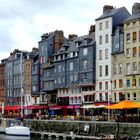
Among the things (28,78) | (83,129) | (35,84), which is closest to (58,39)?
(35,84)

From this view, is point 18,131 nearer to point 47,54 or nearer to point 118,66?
point 118,66

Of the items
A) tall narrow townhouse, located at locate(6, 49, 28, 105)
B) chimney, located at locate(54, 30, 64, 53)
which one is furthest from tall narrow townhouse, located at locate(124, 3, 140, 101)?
tall narrow townhouse, located at locate(6, 49, 28, 105)

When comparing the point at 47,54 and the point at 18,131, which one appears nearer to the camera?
the point at 18,131

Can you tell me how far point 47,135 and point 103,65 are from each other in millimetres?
21366

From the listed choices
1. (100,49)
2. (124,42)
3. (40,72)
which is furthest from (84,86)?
(40,72)

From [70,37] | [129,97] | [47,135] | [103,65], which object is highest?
[70,37]

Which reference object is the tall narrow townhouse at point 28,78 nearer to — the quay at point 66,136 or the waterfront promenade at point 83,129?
the waterfront promenade at point 83,129

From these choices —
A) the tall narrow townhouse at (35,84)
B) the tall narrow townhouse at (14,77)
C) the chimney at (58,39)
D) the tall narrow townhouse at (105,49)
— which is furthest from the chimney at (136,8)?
the tall narrow townhouse at (14,77)

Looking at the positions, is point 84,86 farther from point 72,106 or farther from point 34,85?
point 34,85

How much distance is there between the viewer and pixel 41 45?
109625 mm

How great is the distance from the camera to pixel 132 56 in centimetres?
8019

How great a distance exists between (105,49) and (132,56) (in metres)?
7.66

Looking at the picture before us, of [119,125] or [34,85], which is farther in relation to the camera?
[34,85]

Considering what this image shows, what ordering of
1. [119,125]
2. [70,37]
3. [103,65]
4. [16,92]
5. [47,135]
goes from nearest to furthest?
[119,125], [47,135], [103,65], [70,37], [16,92]
